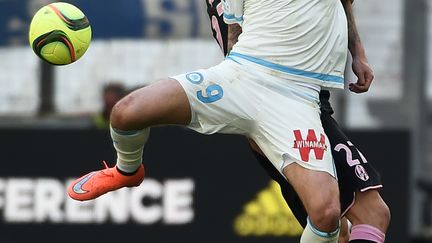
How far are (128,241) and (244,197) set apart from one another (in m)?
1.04

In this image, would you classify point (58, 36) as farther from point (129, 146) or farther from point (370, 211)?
point (370, 211)

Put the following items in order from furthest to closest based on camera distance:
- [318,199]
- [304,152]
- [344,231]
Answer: [344,231], [304,152], [318,199]

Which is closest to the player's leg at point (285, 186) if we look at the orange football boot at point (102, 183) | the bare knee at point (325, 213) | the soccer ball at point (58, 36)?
the bare knee at point (325, 213)

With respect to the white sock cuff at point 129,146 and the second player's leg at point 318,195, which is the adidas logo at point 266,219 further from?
the second player's leg at point 318,195

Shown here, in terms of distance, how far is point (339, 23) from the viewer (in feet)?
23.9

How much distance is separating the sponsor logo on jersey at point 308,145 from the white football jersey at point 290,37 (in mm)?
311

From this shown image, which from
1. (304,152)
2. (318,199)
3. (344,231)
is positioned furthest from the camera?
(344,231)

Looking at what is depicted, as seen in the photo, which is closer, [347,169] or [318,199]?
[318,199]

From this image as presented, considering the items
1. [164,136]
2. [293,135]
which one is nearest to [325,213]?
[293,135]

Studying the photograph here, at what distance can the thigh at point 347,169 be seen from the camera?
7289mm

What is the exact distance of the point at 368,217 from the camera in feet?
23.9

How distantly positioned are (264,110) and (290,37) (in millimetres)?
405

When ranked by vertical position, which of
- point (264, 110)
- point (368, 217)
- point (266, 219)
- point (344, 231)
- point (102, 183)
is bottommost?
point (266, 219)

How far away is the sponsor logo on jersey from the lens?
697 cm
